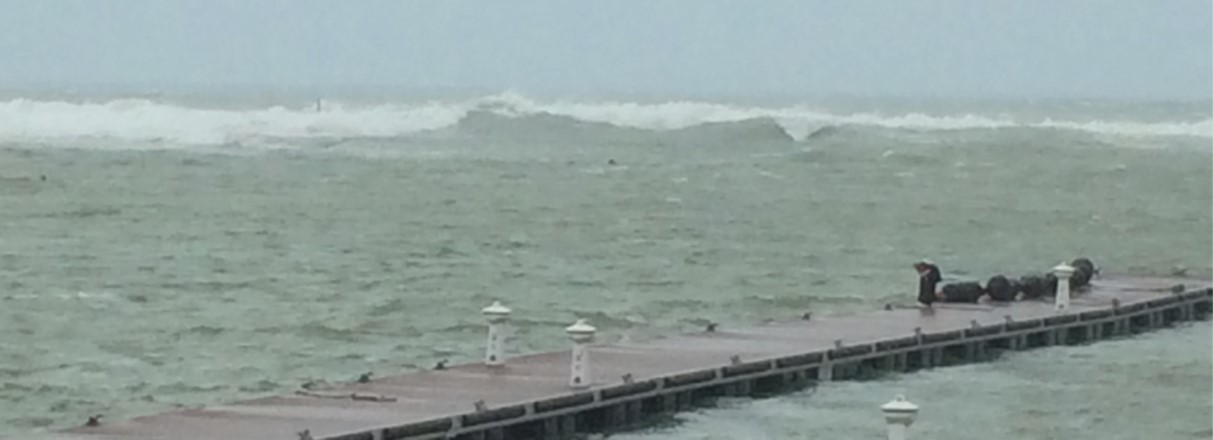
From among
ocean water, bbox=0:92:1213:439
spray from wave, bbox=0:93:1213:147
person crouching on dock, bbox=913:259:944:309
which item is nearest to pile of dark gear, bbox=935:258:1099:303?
person crouching on dock, bbox=913:259:944:309

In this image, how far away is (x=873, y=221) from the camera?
5919cm

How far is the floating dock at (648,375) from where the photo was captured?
21.3 metres

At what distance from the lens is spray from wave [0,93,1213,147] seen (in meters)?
118

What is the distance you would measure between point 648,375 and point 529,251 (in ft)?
76.8

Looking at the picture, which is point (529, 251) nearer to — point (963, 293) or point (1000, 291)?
point (1000, 291)

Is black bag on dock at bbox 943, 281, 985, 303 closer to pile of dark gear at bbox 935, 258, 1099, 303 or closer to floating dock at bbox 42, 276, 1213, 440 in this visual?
pile of dark gear at bbox 935, 258, 1099, 303

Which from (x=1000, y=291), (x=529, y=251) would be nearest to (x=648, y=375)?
(x=1000, y=291)

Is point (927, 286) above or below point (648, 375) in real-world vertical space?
above

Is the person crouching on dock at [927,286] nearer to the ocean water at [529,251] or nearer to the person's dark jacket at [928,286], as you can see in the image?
the person's dark jacket at [928,286]

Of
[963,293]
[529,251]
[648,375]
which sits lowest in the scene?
[529,251]

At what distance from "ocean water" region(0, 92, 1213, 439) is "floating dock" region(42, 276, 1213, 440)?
396mm

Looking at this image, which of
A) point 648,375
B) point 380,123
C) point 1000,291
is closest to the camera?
point 648,375

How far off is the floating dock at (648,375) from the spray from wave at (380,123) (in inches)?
3125

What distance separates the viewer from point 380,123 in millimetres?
131500
